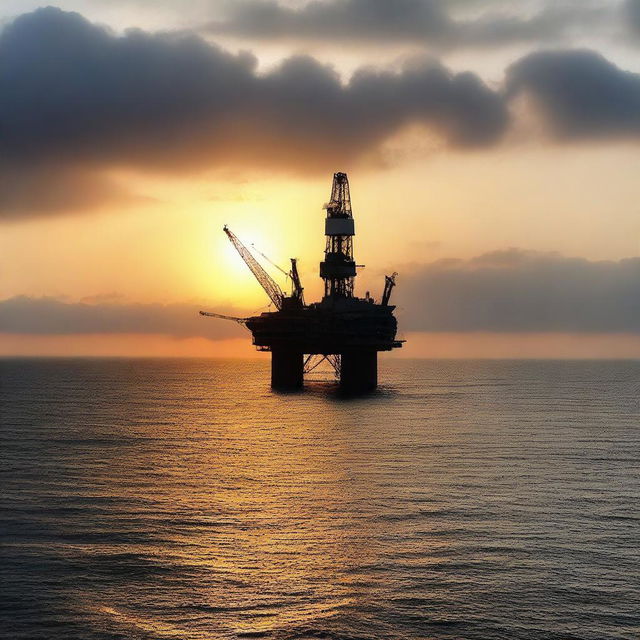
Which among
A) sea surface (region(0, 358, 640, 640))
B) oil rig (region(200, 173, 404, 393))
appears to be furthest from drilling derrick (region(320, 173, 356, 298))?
sea surface (region(0, 358, 640, 640))

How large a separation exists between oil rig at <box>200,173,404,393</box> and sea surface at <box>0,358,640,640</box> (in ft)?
157

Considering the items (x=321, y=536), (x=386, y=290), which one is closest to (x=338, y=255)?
(x=386, y=290)

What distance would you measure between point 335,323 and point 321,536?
90419 mm

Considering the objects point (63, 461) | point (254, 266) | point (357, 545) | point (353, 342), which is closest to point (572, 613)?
point (357, 545)

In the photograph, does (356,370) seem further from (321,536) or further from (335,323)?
(321,536)

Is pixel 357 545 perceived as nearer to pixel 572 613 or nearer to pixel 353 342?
pixel 572 613

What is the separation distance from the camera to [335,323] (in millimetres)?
134125

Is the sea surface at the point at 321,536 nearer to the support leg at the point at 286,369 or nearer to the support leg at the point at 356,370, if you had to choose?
the support leg at the point at 356,370

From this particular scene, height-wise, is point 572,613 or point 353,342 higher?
point 353,342

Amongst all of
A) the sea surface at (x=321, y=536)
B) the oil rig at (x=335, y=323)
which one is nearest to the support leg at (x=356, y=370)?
the oil rig at (x=335, y=323)

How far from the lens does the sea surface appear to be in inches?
1319

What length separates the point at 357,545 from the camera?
140 ft

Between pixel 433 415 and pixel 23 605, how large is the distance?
7929 cm

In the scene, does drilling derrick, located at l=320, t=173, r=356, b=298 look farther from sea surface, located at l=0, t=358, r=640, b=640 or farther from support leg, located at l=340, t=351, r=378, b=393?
sea surface, located at l=0, t=358, r=640, b=640
